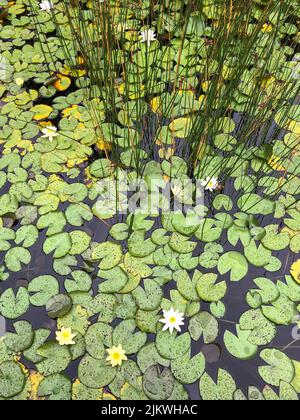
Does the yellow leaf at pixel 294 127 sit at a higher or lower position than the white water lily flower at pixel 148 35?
lower

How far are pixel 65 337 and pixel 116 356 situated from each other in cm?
18

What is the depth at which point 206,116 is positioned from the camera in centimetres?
164

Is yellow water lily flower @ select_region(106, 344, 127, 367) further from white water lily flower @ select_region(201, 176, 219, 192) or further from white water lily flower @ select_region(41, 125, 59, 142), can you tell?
white water lily flower @ select_region(41, 125, 59, 142)

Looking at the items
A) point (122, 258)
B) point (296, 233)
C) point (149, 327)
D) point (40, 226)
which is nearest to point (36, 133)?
point (40, 226)

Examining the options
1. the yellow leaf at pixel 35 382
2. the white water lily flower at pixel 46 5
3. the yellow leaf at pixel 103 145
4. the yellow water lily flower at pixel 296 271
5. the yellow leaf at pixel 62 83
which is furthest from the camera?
the white water lily flower at pixel 46 5

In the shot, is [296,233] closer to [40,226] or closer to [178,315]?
[178,315]

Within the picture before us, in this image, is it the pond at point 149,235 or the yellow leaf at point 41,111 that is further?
the yellow leaf at point 41,111

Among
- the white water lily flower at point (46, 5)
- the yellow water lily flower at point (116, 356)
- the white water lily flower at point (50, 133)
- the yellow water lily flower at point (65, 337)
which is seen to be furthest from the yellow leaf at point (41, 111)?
the yellow water lily flower at point (116, 356)

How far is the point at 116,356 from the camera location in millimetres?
1341

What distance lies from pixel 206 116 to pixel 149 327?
0.83 meters

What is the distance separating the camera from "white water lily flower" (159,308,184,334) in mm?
1395

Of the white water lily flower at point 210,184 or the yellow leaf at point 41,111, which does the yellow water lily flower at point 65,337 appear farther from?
the yellow leaf at point 41,111

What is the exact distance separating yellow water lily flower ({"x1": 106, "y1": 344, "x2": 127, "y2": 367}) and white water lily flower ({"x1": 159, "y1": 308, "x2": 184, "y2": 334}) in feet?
0.53

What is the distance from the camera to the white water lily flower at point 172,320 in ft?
4.58
